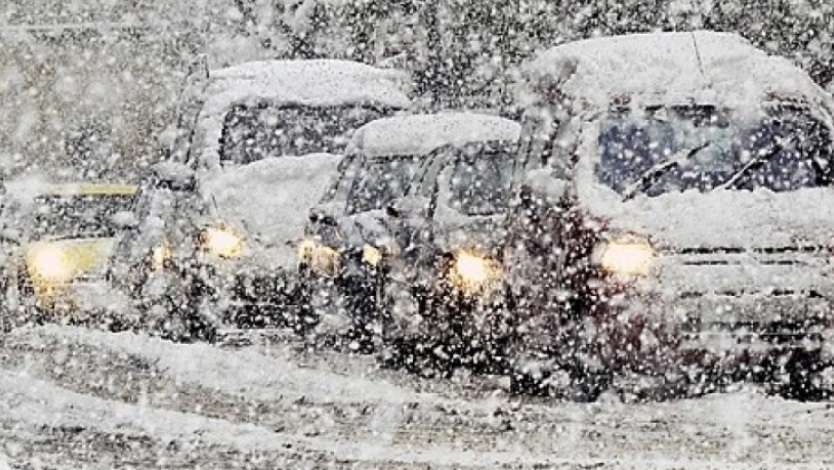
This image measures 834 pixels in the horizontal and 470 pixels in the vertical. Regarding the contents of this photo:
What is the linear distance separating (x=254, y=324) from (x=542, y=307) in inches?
177

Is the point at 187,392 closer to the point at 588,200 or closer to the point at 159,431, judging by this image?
the point at 159,431

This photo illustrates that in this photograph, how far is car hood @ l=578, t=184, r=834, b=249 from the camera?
10.9 meters

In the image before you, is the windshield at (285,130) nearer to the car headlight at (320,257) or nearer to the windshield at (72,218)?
the windshield at (72,218)

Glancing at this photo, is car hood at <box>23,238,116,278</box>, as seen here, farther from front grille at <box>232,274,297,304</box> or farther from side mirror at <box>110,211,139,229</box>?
front grille at <box>232,274,297,304</box>

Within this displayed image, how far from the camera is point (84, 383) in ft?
40.8

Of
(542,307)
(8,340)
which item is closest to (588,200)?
(542,307)

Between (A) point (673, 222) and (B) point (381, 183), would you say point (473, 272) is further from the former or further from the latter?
(B) point (381, 183)

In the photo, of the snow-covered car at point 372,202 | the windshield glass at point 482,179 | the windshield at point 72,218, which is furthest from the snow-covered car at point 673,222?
the windshield at point 72,218

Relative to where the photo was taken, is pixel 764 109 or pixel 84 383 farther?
pixel 84 383

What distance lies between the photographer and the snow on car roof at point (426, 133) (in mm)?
13953

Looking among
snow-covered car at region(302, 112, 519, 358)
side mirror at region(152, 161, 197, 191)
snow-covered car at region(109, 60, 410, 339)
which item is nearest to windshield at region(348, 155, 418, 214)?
snow-covered car at region(302, 112, 519, 358)

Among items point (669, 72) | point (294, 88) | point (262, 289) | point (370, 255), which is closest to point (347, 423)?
point (669, 72)

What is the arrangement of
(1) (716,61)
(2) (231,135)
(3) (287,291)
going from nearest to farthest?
(1) (716,61)
(3) (287,291)
(2) (231,135)

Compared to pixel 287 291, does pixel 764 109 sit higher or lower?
higher
